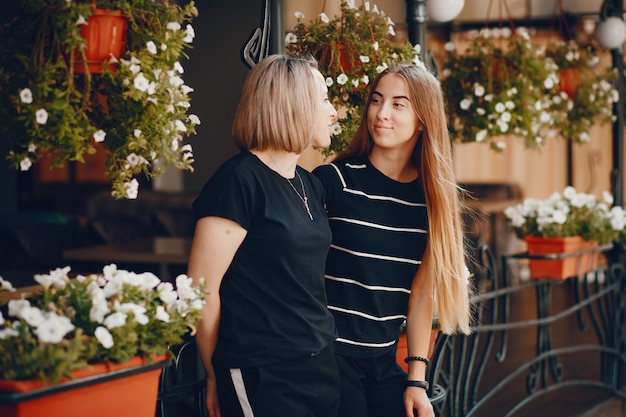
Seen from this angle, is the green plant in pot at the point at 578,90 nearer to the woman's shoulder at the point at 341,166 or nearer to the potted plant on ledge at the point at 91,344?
the woman's shoulder at the point at 341,166

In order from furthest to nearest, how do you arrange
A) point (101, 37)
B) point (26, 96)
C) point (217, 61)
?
1. point (217, 61)
2. point (101, 37)
3. point (26, 96)

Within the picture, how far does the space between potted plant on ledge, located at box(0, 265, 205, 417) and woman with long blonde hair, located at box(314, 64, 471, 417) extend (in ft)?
2.04

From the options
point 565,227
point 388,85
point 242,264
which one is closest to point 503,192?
point 565,227

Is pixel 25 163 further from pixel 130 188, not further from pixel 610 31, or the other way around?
pixel 610 31

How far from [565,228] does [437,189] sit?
204 cm

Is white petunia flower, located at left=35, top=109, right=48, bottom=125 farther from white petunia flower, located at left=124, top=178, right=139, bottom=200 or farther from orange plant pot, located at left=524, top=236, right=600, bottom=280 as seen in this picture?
orange plant pot, located at left=524, top=236, right=600, bottom=280

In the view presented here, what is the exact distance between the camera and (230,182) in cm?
202

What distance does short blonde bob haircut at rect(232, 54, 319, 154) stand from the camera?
6.80 feet

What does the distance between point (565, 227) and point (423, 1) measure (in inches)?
57.3

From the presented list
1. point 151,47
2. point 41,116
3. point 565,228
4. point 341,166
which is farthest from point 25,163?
point 565,228

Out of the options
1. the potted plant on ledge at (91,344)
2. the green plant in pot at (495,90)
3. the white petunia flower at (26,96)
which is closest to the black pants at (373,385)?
the potted plant on ledge at (91,344)

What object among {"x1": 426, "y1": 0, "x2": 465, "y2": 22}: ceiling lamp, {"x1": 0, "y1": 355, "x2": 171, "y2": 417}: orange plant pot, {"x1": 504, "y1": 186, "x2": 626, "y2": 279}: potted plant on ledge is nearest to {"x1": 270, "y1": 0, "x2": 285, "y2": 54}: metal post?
{"x1": 0, "y1": 355, "x2": 171, "y2": 417}: orange plant pot

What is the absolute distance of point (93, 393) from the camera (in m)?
1.77

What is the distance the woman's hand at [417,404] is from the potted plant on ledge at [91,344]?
2.59ft
